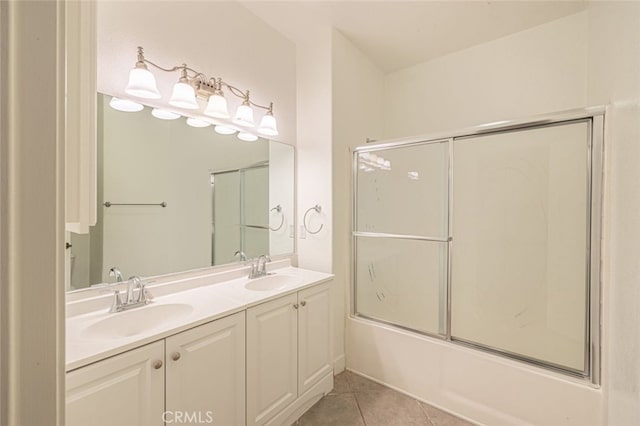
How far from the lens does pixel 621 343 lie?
1.13m

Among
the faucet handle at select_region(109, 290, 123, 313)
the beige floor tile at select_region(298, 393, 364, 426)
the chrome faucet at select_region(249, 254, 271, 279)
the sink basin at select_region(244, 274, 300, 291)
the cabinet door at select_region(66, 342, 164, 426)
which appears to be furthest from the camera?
the chrome faucet at select_region(249, 254, 271, 279)

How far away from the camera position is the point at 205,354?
4.01ft

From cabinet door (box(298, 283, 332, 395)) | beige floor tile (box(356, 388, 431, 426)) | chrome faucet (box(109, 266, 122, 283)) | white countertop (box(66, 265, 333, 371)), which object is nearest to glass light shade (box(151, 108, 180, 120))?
chrome faucet (box(109, 266, 122, 283))

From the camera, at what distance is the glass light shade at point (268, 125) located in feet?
6.82

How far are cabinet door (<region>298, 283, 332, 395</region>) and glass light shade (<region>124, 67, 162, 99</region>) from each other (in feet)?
4.70

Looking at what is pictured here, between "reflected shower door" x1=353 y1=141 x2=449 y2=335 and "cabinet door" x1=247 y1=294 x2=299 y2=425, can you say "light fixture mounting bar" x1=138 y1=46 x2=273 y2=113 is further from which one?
"cabinet door" x1=247 y1=294 x2=299 y2=425

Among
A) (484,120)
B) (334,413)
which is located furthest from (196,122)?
(484,120)

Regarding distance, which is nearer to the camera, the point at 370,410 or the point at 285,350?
the point at 285,350

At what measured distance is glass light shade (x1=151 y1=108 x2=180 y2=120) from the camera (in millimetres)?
1561

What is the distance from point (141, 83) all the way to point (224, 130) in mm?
586
